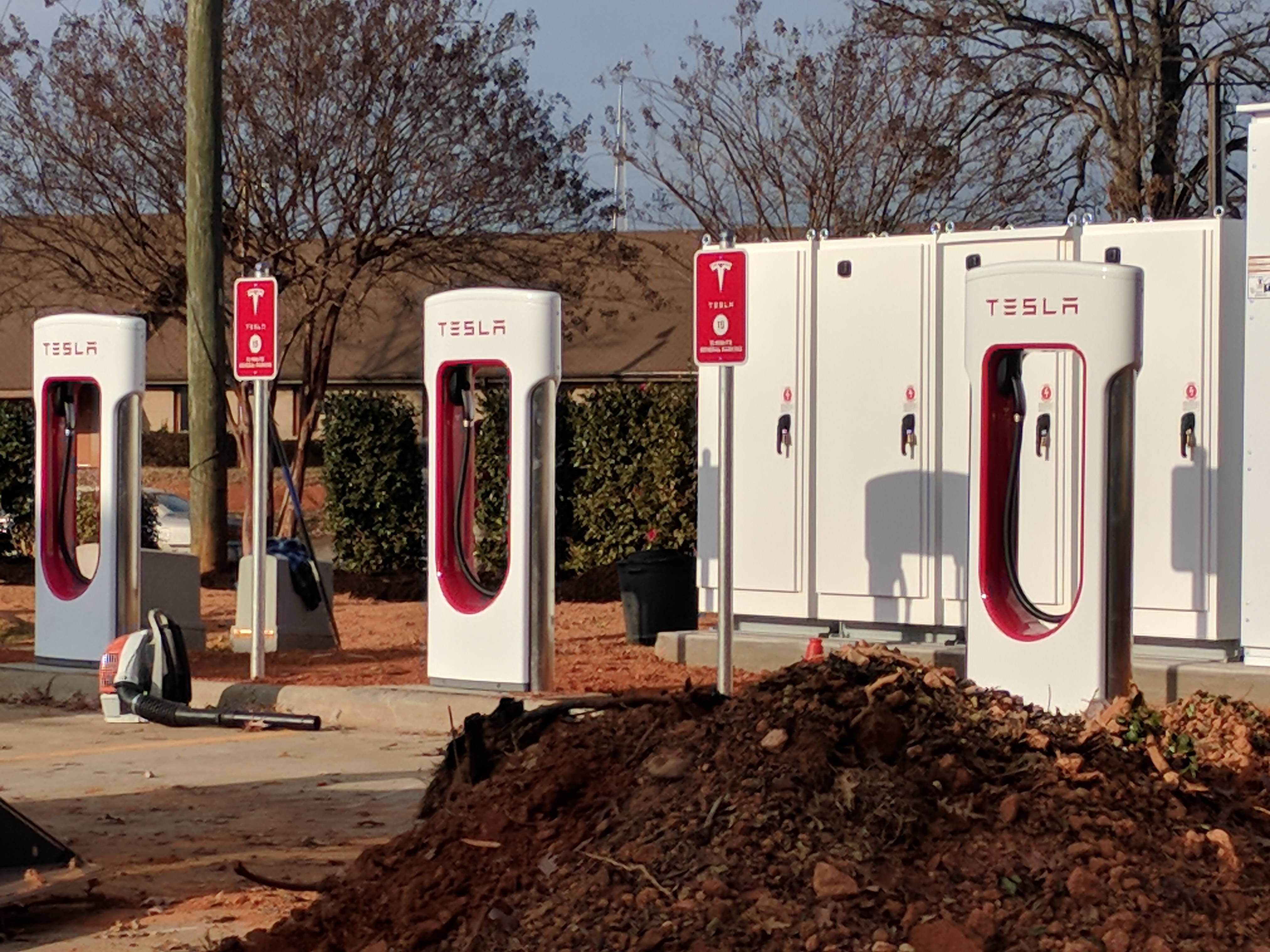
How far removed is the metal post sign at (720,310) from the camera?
33.2 ft

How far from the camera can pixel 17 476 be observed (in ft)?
76.1

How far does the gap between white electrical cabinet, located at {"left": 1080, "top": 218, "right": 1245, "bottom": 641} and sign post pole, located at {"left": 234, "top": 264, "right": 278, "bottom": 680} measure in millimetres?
5510

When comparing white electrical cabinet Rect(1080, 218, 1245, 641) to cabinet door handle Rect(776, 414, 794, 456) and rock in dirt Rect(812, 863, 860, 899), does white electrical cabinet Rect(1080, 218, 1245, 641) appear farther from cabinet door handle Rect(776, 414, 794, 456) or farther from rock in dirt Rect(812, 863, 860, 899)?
rock in dirt Rect(812, 863, 860, 899)

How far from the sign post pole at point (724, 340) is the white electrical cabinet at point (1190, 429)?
8.95 feet

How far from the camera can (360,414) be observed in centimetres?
2142

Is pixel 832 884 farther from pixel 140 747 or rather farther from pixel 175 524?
pixel 175 524

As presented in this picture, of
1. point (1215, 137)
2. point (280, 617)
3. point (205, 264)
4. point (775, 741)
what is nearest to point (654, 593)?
point (280, 617)

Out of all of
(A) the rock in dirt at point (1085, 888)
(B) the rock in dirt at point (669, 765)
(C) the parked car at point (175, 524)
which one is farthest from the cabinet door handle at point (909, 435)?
(C) the parked car at point (175, 524)

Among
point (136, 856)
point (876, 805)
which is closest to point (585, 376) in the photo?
point (136, 856)

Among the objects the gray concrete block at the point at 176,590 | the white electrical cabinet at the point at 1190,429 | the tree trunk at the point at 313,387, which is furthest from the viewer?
the tree trunk at the point at 313,387

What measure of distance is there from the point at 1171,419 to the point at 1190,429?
5.9 inches

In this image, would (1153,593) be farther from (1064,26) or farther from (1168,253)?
(1064,26)

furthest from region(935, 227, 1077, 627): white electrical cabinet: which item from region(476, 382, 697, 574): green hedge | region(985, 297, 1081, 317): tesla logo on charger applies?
region(476, 382, 697, 574): green hedge

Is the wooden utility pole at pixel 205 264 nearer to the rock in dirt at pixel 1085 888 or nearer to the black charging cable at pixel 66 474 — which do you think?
the black charging cable at pixel 66 474
